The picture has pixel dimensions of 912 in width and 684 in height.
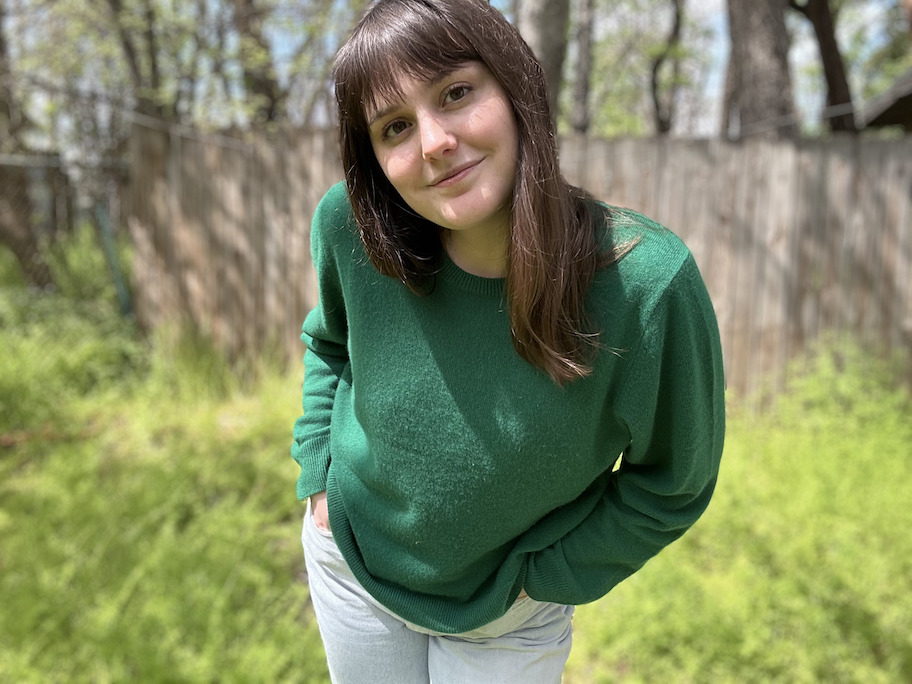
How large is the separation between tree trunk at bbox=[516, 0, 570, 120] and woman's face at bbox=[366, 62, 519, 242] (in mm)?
2002

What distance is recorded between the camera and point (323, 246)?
5.29ft

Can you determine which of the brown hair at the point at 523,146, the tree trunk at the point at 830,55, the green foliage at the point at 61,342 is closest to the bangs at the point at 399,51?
the brown hair at the point at 523,146

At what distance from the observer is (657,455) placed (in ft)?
4.59

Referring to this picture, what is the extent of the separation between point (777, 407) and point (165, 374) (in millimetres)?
4098

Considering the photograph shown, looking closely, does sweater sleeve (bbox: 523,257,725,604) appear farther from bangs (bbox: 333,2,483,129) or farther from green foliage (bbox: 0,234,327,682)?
green foliage (bbox: 0,234,327,682)

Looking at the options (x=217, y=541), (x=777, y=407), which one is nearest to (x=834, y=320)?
(x=777, y=407)

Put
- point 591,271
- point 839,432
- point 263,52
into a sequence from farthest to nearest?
point 263,52 < point 839,432 < point 591,271

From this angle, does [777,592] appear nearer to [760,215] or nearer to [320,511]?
[320,511]

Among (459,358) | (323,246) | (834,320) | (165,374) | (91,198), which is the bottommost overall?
(165,374)

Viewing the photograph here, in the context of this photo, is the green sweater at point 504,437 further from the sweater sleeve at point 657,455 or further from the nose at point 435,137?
the nose at point 435,137

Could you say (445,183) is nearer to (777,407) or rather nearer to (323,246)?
(323,246)

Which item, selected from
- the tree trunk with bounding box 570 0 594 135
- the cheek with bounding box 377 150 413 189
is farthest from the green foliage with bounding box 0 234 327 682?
the tree trunk with bounding box 570 0 594 135

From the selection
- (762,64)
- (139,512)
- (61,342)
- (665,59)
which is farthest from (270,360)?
(665,59)

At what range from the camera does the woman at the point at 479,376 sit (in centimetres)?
125
